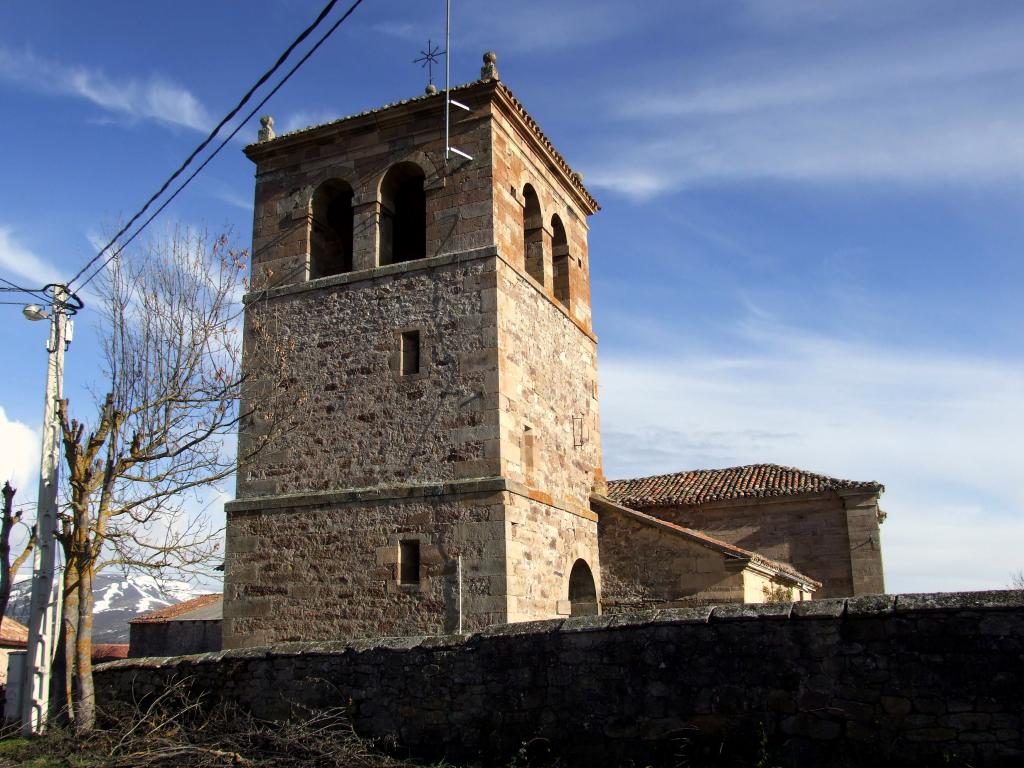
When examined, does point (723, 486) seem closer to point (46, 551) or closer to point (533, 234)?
point (533, 234)

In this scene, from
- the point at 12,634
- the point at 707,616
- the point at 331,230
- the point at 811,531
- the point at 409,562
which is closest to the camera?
the point at 707,616

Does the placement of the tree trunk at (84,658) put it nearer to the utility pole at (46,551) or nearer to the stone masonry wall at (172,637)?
the utility pole at (46,551)

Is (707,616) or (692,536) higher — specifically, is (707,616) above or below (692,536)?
below

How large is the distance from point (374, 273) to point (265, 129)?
397 centimetres

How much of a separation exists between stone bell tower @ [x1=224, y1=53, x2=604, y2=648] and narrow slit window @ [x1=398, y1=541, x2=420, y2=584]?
0.11ft

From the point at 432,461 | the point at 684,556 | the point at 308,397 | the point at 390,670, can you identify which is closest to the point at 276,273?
the point at 308,397

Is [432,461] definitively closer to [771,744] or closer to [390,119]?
[390,119]

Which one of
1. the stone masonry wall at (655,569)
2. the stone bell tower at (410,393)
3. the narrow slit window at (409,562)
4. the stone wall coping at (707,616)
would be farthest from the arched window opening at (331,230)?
the stone wall coping at (707,616)

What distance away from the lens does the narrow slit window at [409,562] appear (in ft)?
44.2

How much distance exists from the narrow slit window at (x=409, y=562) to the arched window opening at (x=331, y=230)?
5.04 meters

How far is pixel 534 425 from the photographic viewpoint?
14.8 m

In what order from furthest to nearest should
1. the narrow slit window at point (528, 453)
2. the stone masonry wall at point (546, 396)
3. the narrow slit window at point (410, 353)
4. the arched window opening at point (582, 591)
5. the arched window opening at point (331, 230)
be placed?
the arched window opening at point (331, 230) → the arched window opening at point (582, 591) → the narrow slit window at point (410, 353) → the narrow slit window at point (528, 453) → the stone masonry wall at point (546, 396)

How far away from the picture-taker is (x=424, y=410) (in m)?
14.1

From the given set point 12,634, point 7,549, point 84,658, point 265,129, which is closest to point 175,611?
point 12,634
